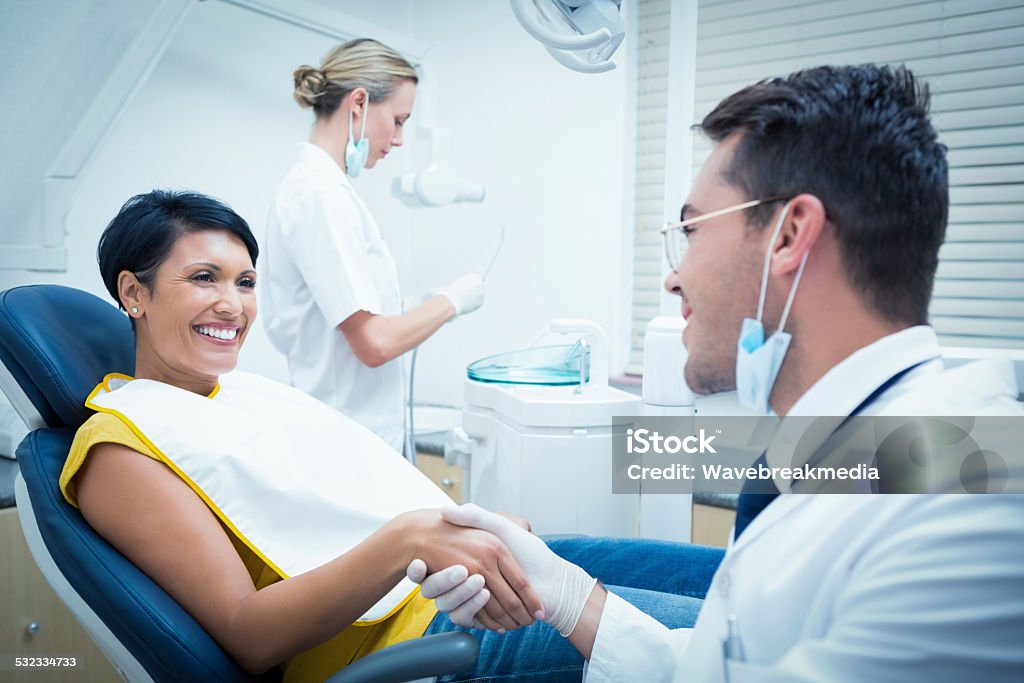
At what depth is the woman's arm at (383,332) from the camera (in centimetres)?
154

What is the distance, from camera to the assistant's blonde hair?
1.62 metres

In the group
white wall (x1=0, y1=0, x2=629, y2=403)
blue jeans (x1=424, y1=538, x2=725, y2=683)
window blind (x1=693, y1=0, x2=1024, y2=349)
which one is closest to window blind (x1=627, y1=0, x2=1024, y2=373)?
window blind (x1=693, y1=0, x2=1024, y2=349)

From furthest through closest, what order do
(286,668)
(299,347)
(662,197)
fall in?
(662,197)
(299,347)
(286,668)

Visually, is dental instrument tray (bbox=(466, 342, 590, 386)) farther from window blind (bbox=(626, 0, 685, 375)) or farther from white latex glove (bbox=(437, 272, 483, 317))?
window blind (bbox=(626, 0, 685, 375))

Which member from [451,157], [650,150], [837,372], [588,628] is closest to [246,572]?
[588,628]

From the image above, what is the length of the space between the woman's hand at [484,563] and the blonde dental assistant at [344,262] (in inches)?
26.0

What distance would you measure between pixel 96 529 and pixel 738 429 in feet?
4.52

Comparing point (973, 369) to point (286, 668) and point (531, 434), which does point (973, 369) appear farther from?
point (286, 668)

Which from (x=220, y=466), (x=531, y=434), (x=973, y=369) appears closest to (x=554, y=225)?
(x=531, y=434)

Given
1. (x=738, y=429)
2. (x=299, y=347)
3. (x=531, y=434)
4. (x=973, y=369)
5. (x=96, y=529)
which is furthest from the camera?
(x=738, y=429)

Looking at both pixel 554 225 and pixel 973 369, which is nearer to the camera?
pixel 973 369

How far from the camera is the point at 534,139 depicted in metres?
2.50

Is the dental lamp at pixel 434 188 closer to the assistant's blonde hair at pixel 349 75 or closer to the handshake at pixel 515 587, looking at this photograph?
the assistant's blonde hair at pixel 349 75

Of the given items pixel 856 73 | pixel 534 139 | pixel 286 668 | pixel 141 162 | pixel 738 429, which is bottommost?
pixel 286 668
